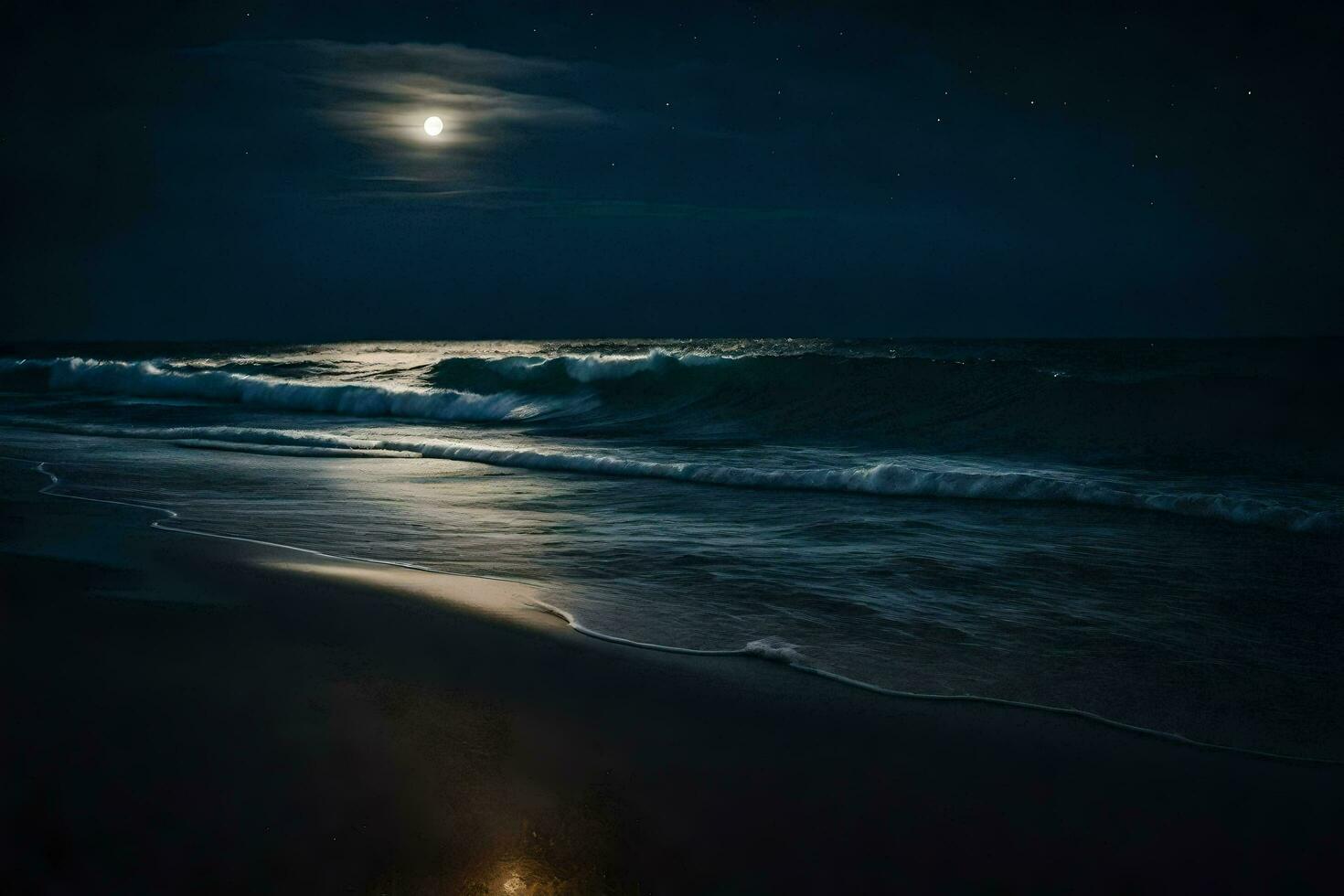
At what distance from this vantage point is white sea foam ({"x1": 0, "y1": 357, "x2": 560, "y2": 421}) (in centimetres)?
2156

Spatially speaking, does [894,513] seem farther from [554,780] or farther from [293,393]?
[293,393]

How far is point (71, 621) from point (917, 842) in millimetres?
3607

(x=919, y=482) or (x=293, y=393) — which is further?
(x=293, y=393)

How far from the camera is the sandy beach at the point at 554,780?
7.26ft

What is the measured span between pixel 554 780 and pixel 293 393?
80.0ft

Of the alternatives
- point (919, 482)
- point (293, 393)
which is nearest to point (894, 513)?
point (919, 482)

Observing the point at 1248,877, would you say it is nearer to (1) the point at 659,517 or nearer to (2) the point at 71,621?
(2) the point at 71,621

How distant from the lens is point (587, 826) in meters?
2.38

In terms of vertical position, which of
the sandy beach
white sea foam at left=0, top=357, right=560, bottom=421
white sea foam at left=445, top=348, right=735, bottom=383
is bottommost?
the sandy beach

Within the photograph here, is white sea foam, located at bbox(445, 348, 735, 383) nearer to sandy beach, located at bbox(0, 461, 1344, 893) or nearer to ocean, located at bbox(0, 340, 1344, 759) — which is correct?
ocean, located at bbox(0, 340, 1344, 759)

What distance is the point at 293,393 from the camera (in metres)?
24.9

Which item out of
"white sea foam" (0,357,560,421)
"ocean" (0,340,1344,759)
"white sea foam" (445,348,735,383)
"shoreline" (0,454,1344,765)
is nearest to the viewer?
"shoreline" (0,454,1344,765)

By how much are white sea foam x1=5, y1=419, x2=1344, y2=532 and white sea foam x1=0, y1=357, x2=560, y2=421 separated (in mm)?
8437

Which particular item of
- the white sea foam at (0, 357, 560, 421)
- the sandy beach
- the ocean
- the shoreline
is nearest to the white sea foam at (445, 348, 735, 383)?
the ocean
